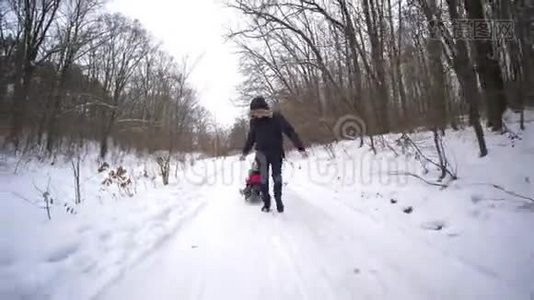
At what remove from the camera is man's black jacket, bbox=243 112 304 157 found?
19.6 feet

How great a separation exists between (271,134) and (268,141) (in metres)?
0.14

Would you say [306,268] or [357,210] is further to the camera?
[357,210]

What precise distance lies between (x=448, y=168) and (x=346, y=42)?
33.3 feet

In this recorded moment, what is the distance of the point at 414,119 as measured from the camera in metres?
12.2

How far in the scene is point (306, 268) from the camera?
3.16 meters

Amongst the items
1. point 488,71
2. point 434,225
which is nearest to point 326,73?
point 488,71

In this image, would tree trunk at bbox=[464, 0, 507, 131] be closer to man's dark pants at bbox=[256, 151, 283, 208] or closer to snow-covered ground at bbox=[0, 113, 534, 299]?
snow-covered ground at bbox=[0, 113, 534, 299]

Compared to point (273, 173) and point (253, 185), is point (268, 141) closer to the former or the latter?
point (273, 173)

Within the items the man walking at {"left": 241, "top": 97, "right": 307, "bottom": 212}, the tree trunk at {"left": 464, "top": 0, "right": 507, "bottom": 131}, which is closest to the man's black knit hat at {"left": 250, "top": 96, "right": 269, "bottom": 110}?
the man walking at {"left": 241, "top": 97, "right": 307, "bottom": 212}

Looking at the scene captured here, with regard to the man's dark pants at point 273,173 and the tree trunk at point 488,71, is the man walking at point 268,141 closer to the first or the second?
the man's dark pants at point 273,173

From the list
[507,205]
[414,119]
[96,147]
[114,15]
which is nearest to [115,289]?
[507,205]

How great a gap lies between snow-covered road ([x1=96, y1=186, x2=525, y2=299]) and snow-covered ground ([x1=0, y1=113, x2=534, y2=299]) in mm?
→ 15

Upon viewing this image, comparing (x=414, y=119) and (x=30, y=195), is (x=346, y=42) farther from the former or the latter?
(x=30, y=195)

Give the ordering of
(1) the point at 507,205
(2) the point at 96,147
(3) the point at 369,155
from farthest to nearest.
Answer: (2) the point at 96,147 → (3) the point at 369,155 → (1) the point at 507,205
